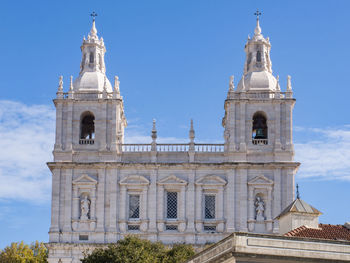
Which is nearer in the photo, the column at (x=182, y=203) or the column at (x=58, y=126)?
the column at (x=182, y=203)

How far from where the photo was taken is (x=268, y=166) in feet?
258

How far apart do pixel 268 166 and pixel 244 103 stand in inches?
201

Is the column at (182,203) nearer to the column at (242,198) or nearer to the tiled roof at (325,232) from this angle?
the column at (242,198)

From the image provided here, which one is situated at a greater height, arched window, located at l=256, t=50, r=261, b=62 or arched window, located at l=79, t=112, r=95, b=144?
arched window, located at l=256, t=50, r=261, b=62

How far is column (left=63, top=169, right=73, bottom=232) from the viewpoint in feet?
255

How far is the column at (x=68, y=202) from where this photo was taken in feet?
255

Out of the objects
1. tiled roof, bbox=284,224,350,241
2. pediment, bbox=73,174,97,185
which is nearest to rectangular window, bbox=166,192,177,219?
pediment, bbox=73,174,97,185

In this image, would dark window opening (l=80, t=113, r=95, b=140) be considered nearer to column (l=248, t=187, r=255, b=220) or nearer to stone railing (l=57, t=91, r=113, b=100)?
stone railing (l=57, t=91, r=113, b=100)

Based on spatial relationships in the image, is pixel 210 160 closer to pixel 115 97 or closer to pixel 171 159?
pixel 171 159

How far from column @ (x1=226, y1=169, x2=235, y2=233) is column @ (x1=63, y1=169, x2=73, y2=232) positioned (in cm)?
1109

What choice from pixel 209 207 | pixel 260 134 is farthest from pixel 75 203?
pixel 260 134

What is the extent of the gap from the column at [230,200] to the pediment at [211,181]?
19.7 inches

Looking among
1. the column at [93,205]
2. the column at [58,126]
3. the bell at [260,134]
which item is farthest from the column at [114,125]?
the bell at [260,134]

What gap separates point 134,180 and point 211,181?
17.9 ft
